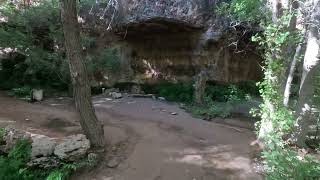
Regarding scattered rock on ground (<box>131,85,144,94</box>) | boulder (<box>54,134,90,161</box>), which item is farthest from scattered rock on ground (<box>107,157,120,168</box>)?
scattered rock on ground (<box>131,85,144,94</box>)

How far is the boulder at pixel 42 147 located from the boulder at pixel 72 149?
17cm

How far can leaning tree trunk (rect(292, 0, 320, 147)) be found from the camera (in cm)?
848

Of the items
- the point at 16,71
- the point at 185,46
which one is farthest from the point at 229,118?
the point at 16,71

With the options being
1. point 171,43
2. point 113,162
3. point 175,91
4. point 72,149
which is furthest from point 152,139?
point 171,43

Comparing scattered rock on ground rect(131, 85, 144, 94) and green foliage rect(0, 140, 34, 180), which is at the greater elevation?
scattered rock on ground rect(131, 85, 144, 94)

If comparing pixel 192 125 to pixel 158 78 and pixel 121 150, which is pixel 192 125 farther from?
pixel 158 78

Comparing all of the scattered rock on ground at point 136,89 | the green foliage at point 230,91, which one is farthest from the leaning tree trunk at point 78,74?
the scattered rock on ground at point 136,89

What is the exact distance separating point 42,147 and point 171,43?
1095 cm

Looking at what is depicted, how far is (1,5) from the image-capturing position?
15250 mm

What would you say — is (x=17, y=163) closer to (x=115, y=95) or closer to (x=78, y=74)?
(x=78, y=74)

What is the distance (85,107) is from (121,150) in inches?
57.0

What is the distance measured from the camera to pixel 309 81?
29.4ft

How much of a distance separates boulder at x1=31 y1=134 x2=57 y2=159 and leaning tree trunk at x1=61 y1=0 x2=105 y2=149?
92 centimetres

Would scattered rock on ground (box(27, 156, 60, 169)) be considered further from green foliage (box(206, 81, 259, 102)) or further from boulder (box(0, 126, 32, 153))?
green foliage (box(206, 81, 259, 102))
